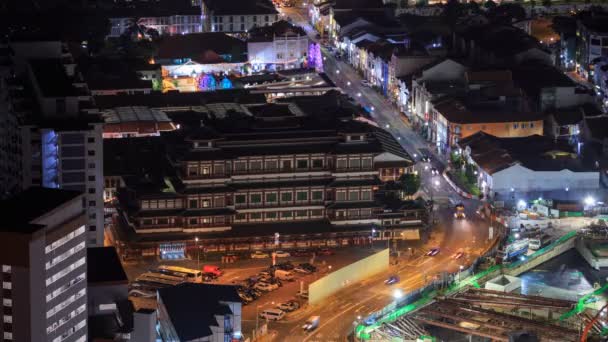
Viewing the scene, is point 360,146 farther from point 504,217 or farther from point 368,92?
point 368,92

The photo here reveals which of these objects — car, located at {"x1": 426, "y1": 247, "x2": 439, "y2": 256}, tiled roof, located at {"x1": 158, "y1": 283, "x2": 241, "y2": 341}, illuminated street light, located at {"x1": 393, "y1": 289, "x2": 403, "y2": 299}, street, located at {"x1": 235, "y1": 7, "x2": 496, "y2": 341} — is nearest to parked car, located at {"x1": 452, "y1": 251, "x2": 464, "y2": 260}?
street, located at {"x1": 235, "y1": 7, "x2": 496, "y2": 341}

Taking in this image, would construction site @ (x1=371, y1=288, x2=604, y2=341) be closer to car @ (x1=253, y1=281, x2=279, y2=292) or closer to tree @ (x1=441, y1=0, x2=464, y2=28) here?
car @ (x1=253, y1=281, x2=279, y2=292)

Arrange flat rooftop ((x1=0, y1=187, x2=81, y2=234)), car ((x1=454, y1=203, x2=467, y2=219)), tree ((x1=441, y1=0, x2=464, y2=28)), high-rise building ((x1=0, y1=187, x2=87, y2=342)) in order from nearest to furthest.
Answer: high-rise building ((x1=0, y1=187, x2=87, y2=342))
flat rooftop ((x1=0, y1=187, x2=81, y2=234))
car ((x1=454, y1=203, x2=467, y2=219))
tree ((x1=441, y1=0, x2=464, y2=28))

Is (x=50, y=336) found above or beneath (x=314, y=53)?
beneath

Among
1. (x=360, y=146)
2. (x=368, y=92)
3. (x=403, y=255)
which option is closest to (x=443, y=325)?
(x=403, y=255)

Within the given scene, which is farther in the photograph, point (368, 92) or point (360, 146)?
point (368, 92)

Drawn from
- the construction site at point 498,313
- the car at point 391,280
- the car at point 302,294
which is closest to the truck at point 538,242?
the construction site at point 498,313

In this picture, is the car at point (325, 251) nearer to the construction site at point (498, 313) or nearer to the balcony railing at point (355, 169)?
the balcony railing at point (355, 169)
